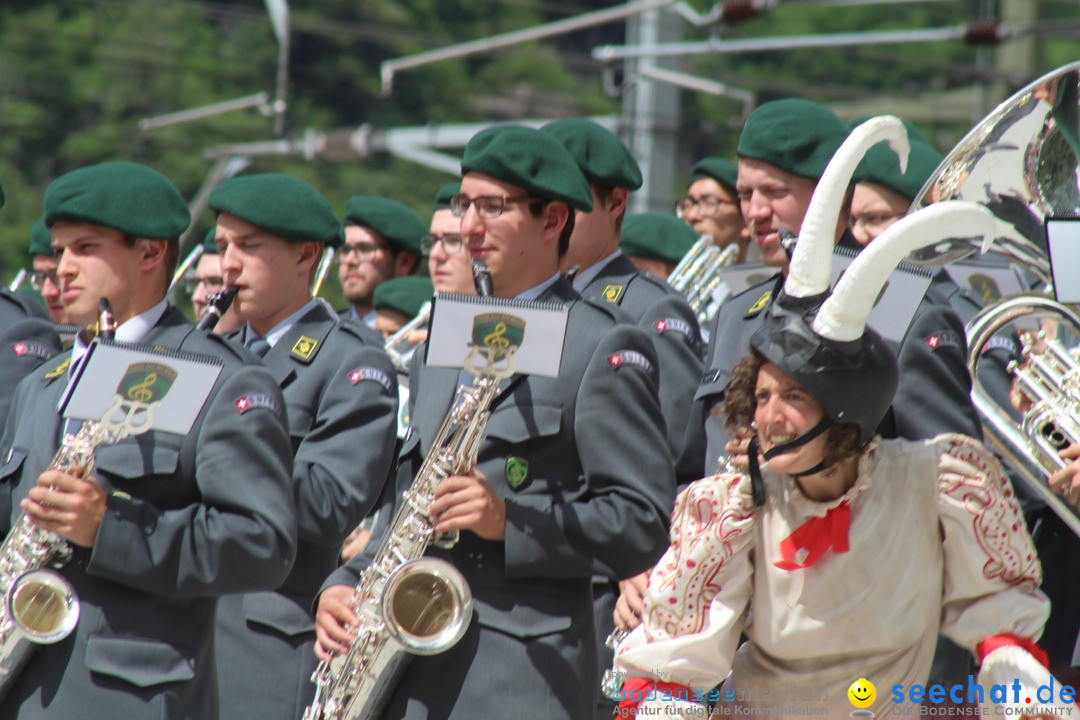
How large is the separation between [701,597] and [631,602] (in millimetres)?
1150

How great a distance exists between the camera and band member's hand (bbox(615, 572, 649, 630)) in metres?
5.21

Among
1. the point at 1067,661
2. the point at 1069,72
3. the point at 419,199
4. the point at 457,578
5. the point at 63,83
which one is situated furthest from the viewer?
the point at 63,83

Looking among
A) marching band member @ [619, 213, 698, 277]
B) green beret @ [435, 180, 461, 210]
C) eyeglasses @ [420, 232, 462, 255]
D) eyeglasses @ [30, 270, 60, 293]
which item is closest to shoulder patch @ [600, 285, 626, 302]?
eyeglasses @ [420, 232, 462, 255]

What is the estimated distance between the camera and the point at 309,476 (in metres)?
5.41

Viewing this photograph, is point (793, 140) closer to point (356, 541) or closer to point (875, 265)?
point (875, 265)

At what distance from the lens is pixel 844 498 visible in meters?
4.11

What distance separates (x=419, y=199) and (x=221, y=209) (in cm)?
3425

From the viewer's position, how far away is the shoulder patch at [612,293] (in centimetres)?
603

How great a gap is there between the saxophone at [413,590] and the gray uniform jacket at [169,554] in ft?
0.89

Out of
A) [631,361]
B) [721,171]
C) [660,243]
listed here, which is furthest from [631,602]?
[721,171]

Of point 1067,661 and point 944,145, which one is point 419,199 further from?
point 1067,661

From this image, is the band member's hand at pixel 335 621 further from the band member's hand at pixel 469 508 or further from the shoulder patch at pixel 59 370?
the shoulder patch at pixel 59 370

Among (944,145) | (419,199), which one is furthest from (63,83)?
(944,145)

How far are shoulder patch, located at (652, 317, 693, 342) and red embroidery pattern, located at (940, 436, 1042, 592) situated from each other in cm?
184
